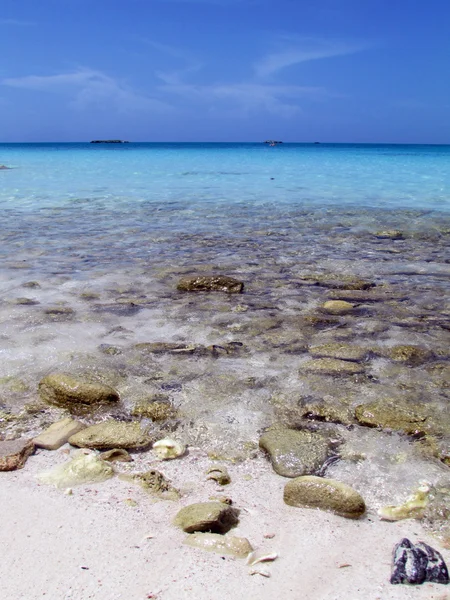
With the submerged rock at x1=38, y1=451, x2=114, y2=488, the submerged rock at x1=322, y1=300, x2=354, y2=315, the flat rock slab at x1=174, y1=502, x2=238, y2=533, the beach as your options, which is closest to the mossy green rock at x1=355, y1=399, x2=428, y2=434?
the beach

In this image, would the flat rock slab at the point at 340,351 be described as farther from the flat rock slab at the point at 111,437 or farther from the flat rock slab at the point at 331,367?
the flat rock slab at the point at 111,437

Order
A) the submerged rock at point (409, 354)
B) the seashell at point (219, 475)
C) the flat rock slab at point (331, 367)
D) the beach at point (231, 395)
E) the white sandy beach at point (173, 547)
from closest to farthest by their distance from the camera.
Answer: the white sandy beach at point (173, 547), the beach at point (231, 395), the seashell at point (219, 475), the flat rock slab at point (331, 367), the submerged rock at point (409, 354)

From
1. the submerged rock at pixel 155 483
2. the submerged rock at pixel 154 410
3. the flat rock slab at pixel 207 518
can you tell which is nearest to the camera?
the flat rock slab at pixel 207 518

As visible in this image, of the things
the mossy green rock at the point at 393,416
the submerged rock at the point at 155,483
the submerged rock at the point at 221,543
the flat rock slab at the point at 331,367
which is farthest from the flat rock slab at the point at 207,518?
the flat rock slab at the point at 331,367

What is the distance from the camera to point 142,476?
2.68 meters

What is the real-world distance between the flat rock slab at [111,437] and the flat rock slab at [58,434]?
5 centimetres

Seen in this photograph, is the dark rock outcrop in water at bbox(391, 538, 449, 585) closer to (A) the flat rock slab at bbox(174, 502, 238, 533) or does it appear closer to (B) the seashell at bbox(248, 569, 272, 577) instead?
(B) the seashell at bbox(248, 569, 272, 577)

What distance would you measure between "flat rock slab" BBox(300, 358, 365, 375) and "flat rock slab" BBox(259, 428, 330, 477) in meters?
0.89

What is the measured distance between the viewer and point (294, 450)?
289 cm

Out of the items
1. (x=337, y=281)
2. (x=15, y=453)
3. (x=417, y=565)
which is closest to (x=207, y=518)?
(x=417, y=565)

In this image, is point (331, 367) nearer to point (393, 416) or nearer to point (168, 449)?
point (393, 416)

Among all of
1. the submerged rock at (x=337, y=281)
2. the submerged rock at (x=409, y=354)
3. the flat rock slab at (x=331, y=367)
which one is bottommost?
the flat rock slab at (x=331, y=367)

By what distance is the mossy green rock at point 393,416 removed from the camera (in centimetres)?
323

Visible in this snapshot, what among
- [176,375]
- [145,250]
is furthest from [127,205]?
[176,375]
